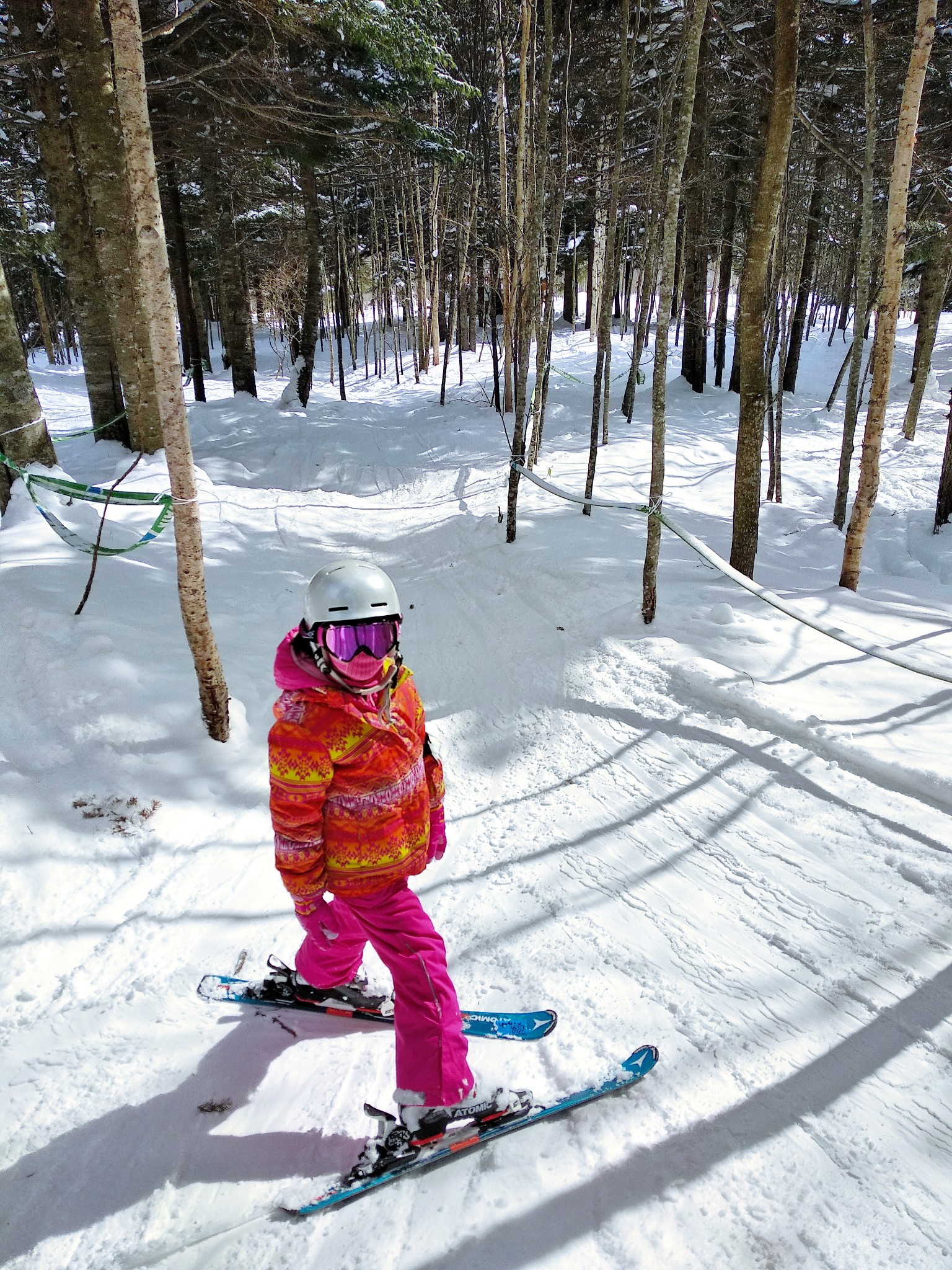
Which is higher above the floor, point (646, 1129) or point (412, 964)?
point (412, 964)

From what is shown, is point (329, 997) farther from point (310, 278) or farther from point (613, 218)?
point (310, 278)

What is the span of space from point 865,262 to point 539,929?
9231 millimetres

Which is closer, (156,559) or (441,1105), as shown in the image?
(441,1105)

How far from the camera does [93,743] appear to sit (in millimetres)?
3686

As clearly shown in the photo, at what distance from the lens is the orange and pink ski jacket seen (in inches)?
78.9

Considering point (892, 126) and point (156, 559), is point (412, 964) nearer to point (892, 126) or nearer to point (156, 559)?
point (156, 559)

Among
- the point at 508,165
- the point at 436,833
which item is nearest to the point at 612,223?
the point at 508,165

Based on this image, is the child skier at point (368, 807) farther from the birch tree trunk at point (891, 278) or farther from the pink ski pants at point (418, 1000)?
the birch tree trunk at point (891, 278)

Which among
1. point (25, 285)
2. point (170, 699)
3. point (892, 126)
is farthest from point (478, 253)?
point (25, 285)

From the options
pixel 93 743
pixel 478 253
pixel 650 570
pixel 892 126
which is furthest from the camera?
pixel 478 253

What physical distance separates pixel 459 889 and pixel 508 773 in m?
1.02

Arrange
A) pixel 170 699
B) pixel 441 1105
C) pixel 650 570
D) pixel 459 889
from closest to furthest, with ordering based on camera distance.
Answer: pixel 441 1105, pixel 459 889, pixel 170 699, pixel 650 570

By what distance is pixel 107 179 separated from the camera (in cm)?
762

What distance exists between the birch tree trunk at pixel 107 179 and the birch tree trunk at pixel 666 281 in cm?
502
